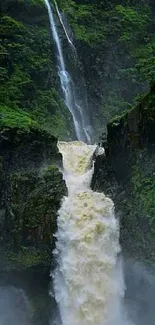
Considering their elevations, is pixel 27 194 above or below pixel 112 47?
below

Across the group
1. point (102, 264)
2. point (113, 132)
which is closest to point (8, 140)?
point (113, 132)

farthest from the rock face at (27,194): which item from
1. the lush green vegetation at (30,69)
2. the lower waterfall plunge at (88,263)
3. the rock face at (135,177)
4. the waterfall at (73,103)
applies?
the waterfall at (73,103)

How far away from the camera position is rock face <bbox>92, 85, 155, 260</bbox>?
16906mm

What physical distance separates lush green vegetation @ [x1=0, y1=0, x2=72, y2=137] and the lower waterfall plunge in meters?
6.14

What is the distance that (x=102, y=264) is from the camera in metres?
16.5

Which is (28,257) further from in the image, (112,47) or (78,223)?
(112,47)

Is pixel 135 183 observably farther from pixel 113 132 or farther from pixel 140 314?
pixel 140 314

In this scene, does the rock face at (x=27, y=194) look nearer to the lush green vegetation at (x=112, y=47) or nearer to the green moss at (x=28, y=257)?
the green moss at (x=28, y=257)

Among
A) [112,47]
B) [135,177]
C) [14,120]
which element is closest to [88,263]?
[135,177]

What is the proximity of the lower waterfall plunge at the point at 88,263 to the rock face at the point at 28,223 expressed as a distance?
530mm

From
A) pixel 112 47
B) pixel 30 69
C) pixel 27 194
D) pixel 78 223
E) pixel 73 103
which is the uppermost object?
pixel 112 47

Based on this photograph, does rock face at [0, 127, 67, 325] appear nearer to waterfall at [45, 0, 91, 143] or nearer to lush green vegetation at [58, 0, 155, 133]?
waterfall at [45, 0, 91, 143]

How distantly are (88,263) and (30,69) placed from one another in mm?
13535

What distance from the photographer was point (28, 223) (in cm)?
1733
